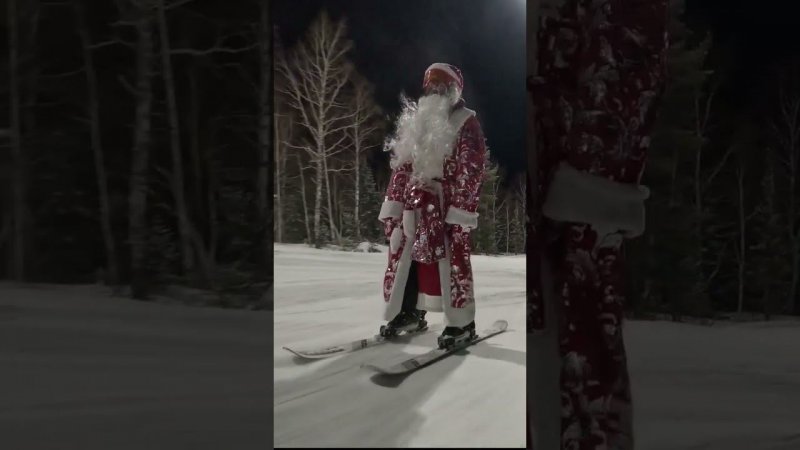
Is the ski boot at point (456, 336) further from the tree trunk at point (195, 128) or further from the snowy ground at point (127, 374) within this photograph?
the tree trunk at point (195, 128)

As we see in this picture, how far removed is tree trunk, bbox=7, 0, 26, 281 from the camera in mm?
1031

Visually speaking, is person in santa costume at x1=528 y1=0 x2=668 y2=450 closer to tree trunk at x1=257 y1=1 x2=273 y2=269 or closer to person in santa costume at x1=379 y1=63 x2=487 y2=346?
person in santa costume at x1=379 y1=63 x2=487 y2=346

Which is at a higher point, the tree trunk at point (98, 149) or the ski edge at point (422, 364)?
the tree trunk at point (98, 149)

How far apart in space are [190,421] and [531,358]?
645 mm

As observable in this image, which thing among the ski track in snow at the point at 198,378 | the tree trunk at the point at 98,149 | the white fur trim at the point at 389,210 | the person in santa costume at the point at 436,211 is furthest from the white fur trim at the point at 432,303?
the tree trunk at the point at 98,149

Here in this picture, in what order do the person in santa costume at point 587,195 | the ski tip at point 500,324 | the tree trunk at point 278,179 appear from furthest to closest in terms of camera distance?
the ski tip at point 500,324 < the tree trunk at point 278,179 < the person in santa costume at point 587,195

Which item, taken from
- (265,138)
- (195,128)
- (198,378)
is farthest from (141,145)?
(198,378)

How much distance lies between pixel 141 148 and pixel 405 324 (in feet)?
2.25

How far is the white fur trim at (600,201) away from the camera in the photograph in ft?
3.22

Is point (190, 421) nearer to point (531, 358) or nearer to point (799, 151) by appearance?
point (531, 358)

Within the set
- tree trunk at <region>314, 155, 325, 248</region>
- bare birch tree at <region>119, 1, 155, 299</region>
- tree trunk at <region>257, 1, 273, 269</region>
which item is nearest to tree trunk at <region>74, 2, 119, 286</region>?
bare birch tree at <region>119, 1, 155, 299</region>

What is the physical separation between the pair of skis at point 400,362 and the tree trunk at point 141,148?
15.5 inches

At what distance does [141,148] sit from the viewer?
103 centimetres

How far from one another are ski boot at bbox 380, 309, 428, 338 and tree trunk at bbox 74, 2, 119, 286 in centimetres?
58
